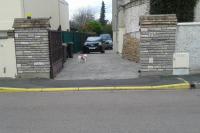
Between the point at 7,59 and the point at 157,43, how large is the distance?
215 inches

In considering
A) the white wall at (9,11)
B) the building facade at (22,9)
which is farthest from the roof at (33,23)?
the white wall at (9,11)

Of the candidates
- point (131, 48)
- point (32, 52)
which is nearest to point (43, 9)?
point (131, 48)

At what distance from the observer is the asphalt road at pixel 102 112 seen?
7.07 m

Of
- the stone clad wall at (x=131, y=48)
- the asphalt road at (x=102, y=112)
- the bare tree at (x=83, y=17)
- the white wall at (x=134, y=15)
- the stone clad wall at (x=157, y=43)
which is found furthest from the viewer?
the bare tree at (x=83, y=17)

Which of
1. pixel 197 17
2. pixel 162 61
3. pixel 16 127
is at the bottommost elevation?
pixel 16 127

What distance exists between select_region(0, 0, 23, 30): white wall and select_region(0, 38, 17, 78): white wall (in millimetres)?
4076

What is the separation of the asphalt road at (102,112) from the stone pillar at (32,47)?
8.09 feet

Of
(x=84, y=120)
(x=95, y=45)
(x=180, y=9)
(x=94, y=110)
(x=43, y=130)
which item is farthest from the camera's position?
(x=95, y=45)

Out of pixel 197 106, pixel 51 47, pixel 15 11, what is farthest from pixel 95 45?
pixel 197 106

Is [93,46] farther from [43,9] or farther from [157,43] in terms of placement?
[157,43]

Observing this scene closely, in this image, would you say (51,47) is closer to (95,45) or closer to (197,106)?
(197,106)

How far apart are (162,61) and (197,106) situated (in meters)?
4.73

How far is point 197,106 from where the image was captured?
877 centimetres

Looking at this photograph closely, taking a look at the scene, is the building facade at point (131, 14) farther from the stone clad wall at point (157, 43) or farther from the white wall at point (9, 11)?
the white wall at point (9, 11)
